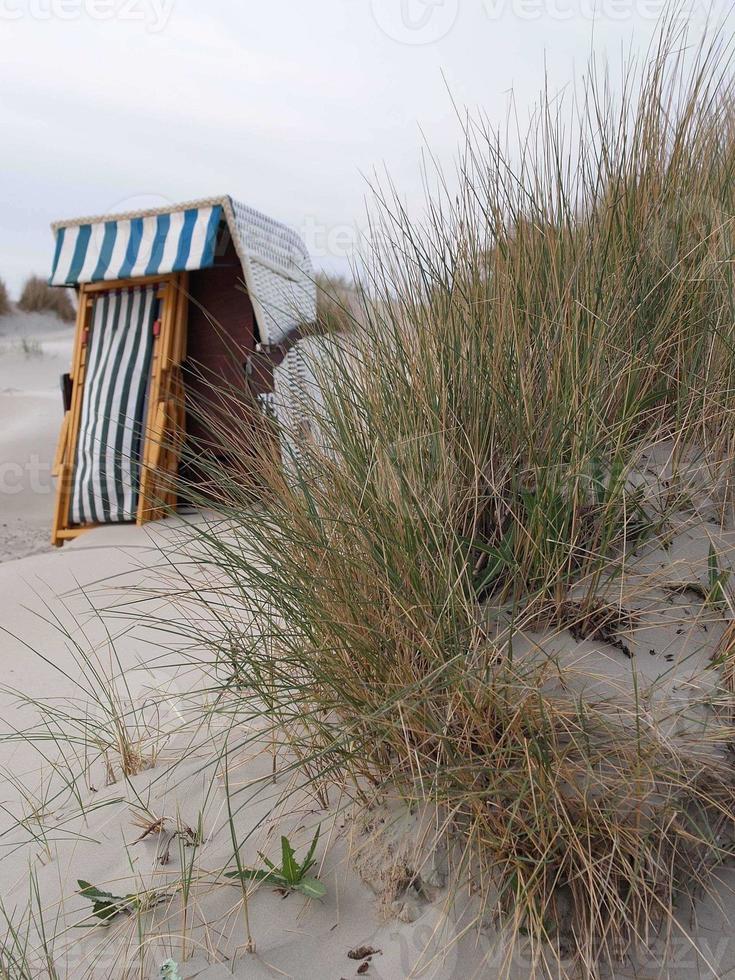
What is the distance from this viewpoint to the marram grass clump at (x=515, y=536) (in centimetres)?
118

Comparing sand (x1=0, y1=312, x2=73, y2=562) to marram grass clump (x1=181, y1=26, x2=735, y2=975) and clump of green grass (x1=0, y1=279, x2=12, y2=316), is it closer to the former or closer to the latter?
clump of green grass (x1=0, y1=279, x2=12, y2=316)

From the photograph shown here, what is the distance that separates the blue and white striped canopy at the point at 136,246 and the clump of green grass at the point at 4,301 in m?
10.3

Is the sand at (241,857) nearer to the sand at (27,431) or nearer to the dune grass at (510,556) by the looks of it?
the dune grass at (510,556)

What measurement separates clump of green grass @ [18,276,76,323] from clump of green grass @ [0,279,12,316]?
0.93 feet

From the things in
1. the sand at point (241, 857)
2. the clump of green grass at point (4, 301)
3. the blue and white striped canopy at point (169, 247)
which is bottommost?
the sand at point (241, 857)

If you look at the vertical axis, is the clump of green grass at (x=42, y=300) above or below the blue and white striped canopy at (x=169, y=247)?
above

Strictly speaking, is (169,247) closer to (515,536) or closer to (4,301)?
(515,536)

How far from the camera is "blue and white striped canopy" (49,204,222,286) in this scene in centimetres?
478

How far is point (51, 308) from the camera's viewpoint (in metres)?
15.1

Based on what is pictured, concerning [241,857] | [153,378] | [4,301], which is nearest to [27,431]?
[153,378]

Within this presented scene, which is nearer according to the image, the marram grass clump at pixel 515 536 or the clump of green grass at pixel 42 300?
the marram grass clump at pixel 515 536

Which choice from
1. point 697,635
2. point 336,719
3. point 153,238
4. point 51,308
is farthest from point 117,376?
point 51,308

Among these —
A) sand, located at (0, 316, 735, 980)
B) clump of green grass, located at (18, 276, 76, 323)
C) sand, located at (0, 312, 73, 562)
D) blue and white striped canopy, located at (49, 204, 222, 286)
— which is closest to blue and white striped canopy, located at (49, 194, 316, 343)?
blue and white striped canopy, located at (49, 204, 222, 286)

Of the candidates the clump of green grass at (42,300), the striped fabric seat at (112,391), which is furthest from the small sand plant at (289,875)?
the clump of green grass at (42,300)
